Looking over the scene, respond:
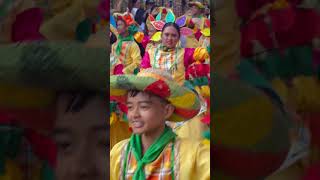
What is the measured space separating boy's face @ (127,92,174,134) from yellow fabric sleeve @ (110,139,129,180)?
0.09 meters

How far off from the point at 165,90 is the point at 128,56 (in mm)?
933

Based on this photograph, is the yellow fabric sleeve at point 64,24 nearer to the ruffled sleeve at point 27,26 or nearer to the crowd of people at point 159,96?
the ruffled sleeve at point 27,26

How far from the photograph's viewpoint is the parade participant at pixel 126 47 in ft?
10.5

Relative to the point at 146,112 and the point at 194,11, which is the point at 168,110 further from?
the point at 194,11

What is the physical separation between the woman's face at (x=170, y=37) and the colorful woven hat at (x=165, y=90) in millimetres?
860

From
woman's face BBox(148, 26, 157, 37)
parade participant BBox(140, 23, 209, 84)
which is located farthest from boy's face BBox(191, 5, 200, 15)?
woman's face BBox(148, 26, 157, 37)

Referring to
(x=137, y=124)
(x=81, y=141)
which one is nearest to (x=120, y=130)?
(x=137, y=124)

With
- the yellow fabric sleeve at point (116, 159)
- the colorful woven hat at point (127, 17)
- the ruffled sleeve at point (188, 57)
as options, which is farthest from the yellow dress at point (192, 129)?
the colorful woven hat at point (127, 17)

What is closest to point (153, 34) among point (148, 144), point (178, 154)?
point (148, 144)

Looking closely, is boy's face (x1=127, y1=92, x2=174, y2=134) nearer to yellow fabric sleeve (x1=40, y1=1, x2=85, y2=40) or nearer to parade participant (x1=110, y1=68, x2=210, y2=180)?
parade participant (x1=110, y1=68, x2=210, y2=180)

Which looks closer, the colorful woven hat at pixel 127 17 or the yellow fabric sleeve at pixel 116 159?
the yellow fabric sleeve at pixel 116 159

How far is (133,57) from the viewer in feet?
10.7

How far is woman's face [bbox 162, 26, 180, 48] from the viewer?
3.30m

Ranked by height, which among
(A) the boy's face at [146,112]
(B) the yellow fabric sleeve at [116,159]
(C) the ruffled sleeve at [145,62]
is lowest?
(B) the yellow fabric sleeve at [116,159]
